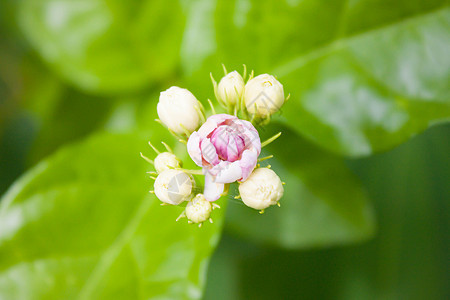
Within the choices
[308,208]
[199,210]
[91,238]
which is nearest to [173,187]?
[199,210]

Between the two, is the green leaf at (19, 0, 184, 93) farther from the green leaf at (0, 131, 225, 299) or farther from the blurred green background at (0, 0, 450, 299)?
the green leaf at (0, 131, 225, 299)

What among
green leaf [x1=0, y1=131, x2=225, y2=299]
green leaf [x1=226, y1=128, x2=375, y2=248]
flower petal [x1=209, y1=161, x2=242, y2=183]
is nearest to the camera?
flower petal [x1=209, y1=161, x2=242, y2=183]

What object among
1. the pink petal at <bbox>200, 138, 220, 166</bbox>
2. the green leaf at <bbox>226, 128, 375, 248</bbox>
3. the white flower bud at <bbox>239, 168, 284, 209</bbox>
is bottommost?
the green leaf at <bbox>226, 128, 375, 248</bbox>

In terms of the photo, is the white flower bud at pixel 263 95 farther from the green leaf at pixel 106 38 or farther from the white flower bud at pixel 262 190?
the green leaf at pixel 106 38

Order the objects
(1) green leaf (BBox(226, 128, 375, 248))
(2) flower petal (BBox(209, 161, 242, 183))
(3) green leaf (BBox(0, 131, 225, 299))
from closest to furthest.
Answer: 1. (2) flower petal (BBox(209, 161, 242, 183))
2. (3) green leaf (BBox(0, 131, 225, 299))
3. (1) green leaf (BBox(226, 128, 375, 248))

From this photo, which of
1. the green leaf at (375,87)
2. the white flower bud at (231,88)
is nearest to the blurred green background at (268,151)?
the green leaf at (375,87)

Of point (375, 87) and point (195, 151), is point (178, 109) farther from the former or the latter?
point (375, 87)

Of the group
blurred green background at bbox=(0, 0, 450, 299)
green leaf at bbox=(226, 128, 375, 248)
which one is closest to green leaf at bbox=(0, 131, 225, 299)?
blurred green background at bbox=(0, 0, 450, 299)
